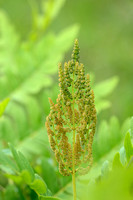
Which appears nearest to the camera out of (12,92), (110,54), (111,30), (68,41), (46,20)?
(12,92)

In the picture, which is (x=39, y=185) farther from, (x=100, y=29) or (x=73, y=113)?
(x=100, y=29)

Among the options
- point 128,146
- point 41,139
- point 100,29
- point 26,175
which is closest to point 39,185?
point 26,175

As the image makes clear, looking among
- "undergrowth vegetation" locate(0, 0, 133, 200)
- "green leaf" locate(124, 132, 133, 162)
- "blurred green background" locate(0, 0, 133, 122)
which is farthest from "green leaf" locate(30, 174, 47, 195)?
"blurred green background" locate(0, 0, 133, 122)

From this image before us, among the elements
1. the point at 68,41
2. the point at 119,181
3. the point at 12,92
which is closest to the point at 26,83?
the point at 12,92

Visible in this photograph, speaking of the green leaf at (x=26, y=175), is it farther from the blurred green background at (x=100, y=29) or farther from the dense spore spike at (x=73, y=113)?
the blurred green background at (x=100, y=29)

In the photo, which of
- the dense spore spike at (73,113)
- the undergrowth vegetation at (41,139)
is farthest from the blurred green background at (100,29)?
the dense spore spike at (73,113)

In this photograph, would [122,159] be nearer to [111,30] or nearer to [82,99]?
[82,99]

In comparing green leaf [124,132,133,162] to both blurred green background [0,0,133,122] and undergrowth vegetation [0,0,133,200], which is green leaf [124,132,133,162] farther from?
blurred green background [0,0,133,122]
